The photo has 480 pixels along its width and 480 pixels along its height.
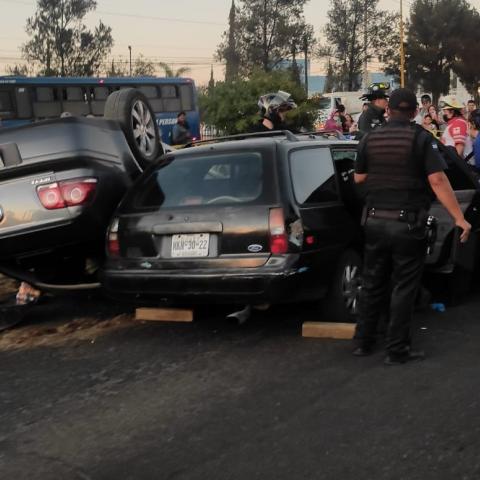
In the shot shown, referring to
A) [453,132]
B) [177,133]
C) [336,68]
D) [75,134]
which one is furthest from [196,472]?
[336,68]

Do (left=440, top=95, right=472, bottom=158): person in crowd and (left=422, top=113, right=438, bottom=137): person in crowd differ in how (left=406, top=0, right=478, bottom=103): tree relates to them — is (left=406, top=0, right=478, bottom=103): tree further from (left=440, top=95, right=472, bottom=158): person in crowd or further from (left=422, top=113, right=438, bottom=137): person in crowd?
(left=440, top=95, right=472, bottom=158): person in crowd

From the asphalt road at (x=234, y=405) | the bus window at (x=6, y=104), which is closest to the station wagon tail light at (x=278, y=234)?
the asphalt road at (x=234, y=405)

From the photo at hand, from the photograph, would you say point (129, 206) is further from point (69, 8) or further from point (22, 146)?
point (69, 8)

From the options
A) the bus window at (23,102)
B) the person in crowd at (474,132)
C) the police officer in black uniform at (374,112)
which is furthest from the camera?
the bus window at (23,102)

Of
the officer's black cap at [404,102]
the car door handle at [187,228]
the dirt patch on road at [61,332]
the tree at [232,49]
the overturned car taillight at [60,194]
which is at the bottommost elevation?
the dirt patch on road at [61,332]

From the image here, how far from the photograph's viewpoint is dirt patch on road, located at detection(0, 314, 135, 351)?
18.5 feet

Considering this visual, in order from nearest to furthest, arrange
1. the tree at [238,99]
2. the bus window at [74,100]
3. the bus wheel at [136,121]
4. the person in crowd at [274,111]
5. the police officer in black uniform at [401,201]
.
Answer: the police officer in black uniform at [401,201] < the bus wheel at [136,121] < the person in crowd at [274,111] < the bus window at [74,100] < the tree at [238,99]

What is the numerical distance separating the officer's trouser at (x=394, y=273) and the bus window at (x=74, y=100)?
63.8 ft

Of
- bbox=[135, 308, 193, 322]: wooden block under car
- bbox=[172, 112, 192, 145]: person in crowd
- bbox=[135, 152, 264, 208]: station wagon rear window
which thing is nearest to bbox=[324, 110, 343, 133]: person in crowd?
bbox=[172, 112, 192, 145]: person in crowd

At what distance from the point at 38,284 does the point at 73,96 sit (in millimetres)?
18266

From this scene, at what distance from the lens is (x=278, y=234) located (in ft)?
16.4

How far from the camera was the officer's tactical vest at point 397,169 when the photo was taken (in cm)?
461

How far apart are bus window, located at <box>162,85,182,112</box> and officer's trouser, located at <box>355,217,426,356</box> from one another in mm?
21493

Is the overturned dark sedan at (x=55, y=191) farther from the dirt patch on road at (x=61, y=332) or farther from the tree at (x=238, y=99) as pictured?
the tree at (x=238, y=99)
